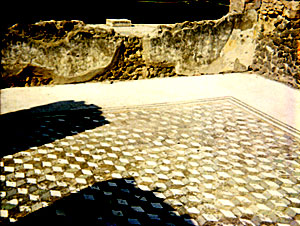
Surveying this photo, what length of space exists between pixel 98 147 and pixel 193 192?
54.4 inches

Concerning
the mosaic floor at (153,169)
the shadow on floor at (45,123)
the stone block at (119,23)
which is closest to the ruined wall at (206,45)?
the mosaic floor at (153,169)

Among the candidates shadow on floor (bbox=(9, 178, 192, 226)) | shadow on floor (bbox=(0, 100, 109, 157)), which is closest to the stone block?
shadow on floor (bbox=(0, 100, 109, 157))

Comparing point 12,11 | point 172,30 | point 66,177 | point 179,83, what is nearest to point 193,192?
point 66,177

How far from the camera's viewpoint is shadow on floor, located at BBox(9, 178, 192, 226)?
9.16 ft

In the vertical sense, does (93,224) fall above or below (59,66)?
below

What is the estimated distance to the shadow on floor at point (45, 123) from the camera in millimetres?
4113

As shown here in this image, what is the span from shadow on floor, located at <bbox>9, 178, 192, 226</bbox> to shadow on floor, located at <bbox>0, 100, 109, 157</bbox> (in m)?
1.26

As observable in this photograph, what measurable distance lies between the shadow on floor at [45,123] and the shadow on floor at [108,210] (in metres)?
1.26

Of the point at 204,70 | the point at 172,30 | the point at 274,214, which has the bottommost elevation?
the point at 274,214

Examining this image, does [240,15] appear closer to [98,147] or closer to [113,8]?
[98,147]

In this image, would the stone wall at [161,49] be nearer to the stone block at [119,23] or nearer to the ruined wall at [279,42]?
the ruined wall at [279,42]

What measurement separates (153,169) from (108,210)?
86 centimetres

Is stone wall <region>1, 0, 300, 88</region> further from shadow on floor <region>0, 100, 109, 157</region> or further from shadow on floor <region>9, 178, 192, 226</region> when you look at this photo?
shadow on floor <region>9, 178, 192, 226</region>

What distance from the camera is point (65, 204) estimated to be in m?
2.98
